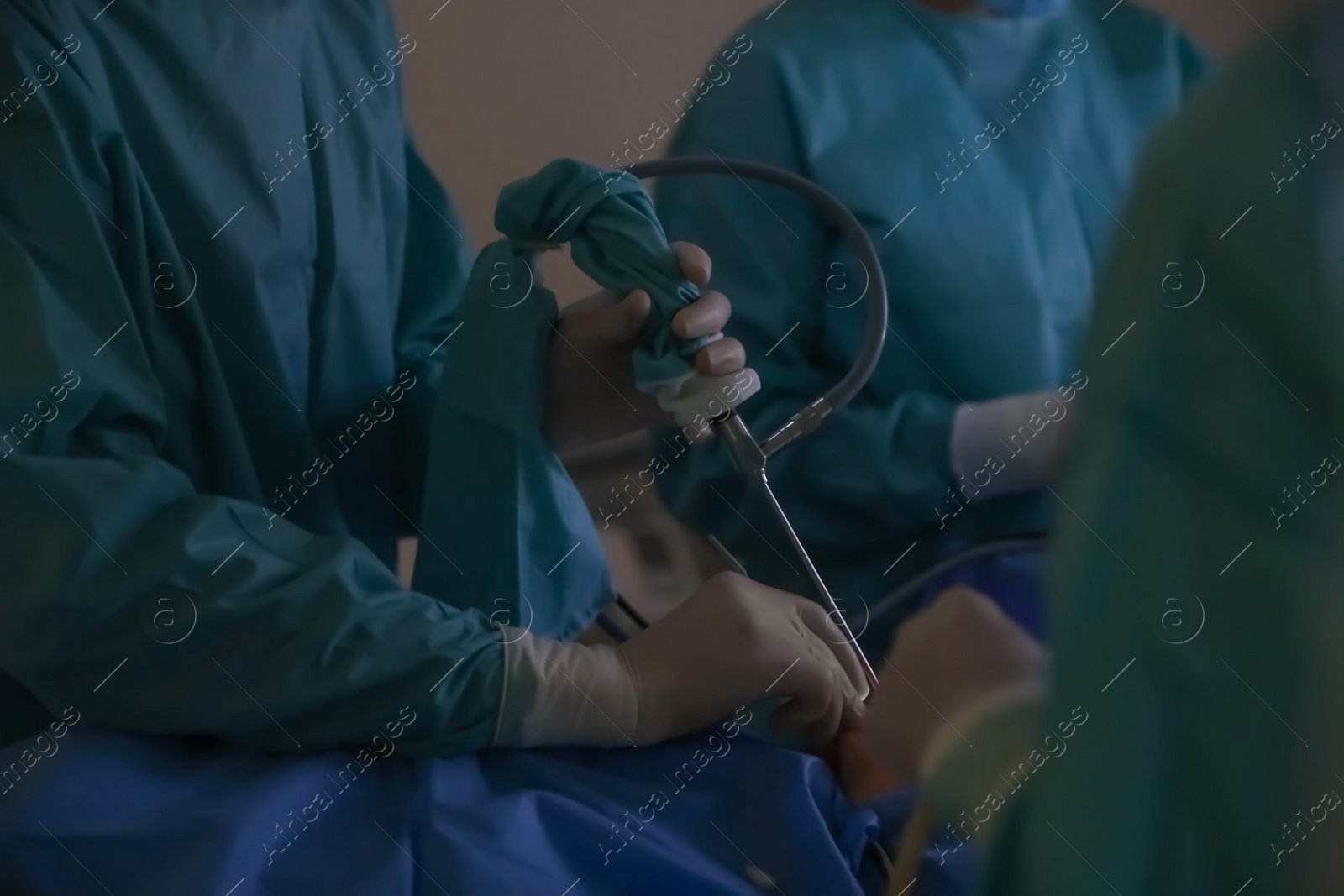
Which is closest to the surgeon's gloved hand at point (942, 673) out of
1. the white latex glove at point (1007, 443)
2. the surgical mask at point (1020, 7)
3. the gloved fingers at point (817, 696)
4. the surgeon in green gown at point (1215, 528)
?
the surgeon in green gown at point (1215, 528)

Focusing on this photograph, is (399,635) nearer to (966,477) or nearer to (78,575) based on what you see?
(78,575)

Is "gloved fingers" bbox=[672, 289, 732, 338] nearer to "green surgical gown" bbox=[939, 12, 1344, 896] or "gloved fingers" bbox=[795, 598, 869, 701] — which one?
"gloved fingers" bbox=[795, 598, 869, 701]

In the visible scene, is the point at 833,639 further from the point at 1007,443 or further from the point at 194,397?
the point at 194,397

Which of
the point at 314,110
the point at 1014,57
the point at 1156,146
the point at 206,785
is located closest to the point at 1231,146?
the point at 1156,146

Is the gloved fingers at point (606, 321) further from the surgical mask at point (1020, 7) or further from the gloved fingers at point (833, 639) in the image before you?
the surgical mask at point (1020, 7)

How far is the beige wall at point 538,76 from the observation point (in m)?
1.19

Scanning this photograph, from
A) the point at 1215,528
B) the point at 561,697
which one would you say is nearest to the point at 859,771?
the point at 561,697

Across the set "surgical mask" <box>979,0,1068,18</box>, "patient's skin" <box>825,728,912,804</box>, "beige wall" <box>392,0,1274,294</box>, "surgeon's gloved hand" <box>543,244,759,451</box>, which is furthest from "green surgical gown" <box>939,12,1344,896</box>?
"beige wall" <box>392,0,1274,294</box>

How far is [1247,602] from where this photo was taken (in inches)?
11.2

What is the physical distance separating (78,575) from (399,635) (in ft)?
0.52

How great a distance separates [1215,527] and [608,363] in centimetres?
55

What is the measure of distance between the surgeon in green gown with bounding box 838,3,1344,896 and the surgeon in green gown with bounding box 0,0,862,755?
0.38m

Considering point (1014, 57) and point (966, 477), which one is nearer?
point (966, 477)

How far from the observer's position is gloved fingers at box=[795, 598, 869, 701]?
2.43 feet
